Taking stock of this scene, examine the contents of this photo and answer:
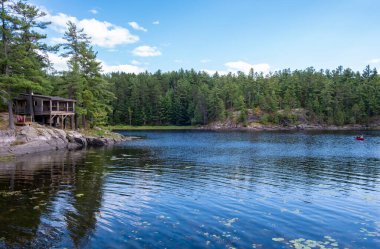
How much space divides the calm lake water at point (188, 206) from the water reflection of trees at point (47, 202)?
0.17ft

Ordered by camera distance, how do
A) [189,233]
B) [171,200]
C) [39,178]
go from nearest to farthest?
[189,233]
[171,200]
[39,178]

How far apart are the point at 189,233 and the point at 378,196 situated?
16117mm

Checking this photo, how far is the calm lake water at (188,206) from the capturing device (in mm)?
14953

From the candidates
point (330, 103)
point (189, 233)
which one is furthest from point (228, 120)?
point (189, 233)

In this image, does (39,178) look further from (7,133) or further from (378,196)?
(378,196)

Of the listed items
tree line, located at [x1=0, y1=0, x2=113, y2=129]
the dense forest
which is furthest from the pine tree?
the dense forest

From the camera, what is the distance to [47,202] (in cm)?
2130

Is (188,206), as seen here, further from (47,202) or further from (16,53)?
(16,53)

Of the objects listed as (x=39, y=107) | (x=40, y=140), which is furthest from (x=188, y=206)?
(x=39, y=107)

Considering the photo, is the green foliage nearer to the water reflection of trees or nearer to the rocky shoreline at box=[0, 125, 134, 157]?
the rocky shoreline at box=[0, 125, 134, 157]

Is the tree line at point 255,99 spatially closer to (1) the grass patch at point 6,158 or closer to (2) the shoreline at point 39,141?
(2) the shoreline at point 39,141

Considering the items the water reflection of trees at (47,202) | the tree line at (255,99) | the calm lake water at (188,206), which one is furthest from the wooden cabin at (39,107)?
the tree line at (255,99)

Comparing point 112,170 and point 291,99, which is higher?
point 291,99

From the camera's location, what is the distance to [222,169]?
121 feet
